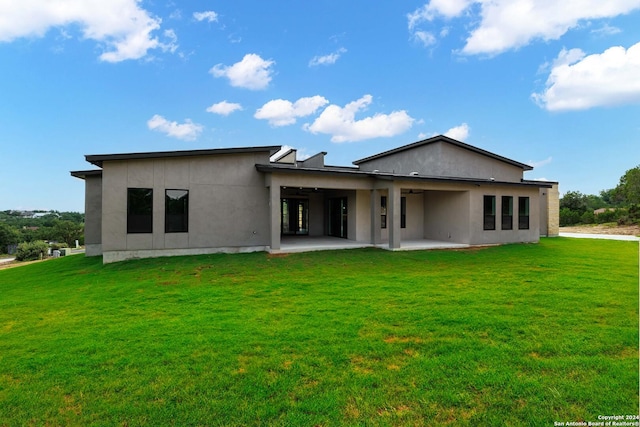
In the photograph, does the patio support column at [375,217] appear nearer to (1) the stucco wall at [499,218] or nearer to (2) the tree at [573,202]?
(1) the stucco wall at [499,218]

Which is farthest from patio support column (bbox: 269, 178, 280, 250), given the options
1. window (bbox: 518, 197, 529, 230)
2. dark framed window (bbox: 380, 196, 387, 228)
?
window (bbox: 518, 197, 529, 230)

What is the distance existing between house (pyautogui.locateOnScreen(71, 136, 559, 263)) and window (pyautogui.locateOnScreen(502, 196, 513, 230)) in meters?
0.05

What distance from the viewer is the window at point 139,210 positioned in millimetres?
12180

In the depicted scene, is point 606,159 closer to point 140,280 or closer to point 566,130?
point 566,130

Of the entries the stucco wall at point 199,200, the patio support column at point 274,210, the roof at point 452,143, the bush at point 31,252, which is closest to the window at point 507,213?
the roof at point 452,143

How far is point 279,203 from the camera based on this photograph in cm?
1314

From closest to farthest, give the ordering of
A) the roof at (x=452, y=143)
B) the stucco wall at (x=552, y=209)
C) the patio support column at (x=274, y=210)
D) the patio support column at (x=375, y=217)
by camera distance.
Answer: the patio support column at (x=274, y=210)
the patio support column at (x=375, y=217)
the roof at (x=452, y=143)
the stucco wall at (x=552, y=209)

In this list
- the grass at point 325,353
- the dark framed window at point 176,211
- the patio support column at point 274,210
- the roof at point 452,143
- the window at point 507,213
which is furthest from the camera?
the roof at point 452,143

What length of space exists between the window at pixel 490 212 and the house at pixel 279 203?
73mm

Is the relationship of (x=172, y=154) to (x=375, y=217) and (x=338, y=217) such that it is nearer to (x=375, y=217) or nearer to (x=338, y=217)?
(x=375, y=217)

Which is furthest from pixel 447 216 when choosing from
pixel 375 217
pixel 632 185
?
pixel 632 185

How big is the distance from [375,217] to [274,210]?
16.1 ft

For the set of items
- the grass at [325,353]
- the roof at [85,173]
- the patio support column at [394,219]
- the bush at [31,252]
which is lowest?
the bush at [31,252]

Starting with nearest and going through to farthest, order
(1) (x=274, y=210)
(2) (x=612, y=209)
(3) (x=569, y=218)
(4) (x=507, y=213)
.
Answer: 1. (1) (x=274, y=210)
2. (4) (x=507, y=213)
3. (3) (x=569, y=218)
4. (2) (x=612, y=209)
